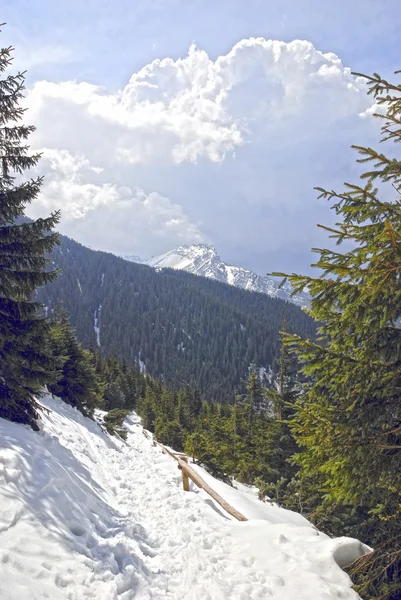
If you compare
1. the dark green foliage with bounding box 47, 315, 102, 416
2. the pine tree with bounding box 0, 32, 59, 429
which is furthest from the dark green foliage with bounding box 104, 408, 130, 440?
the pine tree with bounding box 0, 32, 59, 429

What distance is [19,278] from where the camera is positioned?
9617mm

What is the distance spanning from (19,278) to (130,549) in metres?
7.64

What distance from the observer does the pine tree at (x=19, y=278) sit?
9416mm

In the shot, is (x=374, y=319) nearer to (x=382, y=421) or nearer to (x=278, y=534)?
(x=382, y=421)

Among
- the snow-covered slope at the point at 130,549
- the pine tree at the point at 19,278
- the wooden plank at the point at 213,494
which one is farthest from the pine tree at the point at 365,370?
the pine tree at the point at 19,278

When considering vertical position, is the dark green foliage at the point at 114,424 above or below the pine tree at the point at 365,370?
below

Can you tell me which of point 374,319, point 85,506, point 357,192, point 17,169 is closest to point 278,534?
point 85,506

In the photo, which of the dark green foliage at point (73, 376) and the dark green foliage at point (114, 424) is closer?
the dark green foliage at point (73, 376)

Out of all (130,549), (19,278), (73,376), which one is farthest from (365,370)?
(73,376)

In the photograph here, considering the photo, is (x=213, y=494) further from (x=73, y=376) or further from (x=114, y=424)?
(x=114, y=424)

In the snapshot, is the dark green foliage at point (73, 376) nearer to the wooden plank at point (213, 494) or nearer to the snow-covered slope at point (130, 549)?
the wooden plank at point (213, 494)

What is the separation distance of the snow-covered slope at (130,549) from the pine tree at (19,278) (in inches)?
63.2

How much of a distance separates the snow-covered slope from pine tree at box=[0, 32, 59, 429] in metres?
1.61

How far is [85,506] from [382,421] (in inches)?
227
